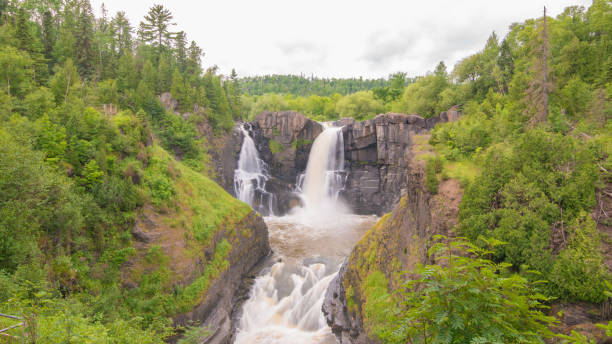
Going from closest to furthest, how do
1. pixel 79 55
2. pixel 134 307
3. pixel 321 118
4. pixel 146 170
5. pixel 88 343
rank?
1. pixel 88 343
2. pixel 134 307
3. pixel 146 170
4. pixel 79 55
5. pixel 321 118

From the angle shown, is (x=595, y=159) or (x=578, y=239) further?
(x=595, y=159)

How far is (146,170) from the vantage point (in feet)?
54.6

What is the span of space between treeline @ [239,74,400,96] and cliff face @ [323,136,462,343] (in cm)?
10932

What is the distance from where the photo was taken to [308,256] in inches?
857

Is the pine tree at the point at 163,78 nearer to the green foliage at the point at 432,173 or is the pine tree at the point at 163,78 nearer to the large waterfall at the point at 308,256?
the large waterfall at the point at 308,256

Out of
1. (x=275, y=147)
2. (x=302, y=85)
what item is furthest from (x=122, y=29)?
(x=302, y=85)

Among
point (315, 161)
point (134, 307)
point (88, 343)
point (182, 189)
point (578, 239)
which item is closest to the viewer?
point (88, 343)

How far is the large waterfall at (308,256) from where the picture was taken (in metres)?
14.5

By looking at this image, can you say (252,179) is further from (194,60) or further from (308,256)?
(194,60)

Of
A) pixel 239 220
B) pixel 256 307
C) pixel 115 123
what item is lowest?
pixel 256 307

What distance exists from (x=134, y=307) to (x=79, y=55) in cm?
3378

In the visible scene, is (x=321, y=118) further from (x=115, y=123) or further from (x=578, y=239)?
(x=578, y=239)

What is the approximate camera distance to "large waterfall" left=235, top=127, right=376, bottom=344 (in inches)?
571

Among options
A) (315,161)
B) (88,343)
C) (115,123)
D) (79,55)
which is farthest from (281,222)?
(79,55)
